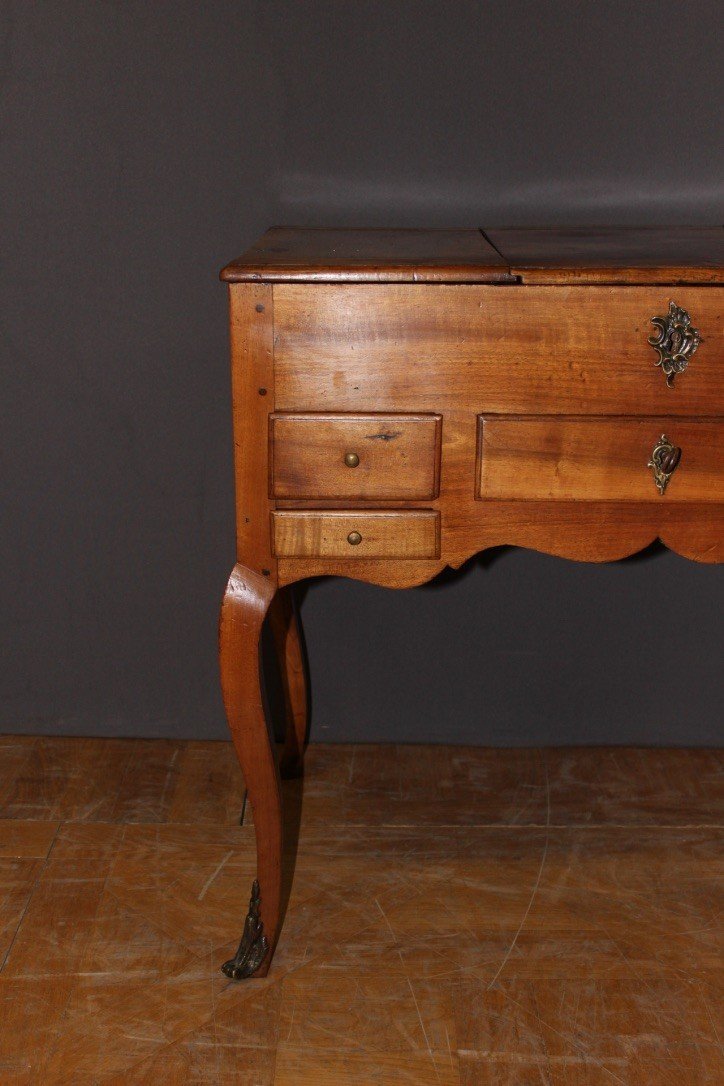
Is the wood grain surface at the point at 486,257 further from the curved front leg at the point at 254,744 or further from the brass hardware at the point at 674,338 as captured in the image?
the curved front leg at the point at 254,744

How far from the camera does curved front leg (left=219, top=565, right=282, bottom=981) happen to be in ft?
4.92

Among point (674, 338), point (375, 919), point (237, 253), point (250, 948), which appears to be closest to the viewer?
point (674, 338)

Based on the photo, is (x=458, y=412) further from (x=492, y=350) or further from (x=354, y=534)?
(x=354, y=534)

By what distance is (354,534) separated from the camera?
1465 mm

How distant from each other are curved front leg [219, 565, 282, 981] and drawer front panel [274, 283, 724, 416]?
27cm

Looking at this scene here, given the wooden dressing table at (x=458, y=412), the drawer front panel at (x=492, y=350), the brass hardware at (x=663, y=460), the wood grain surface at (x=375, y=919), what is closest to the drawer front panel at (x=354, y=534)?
the wooden dressing table at (x=458, y=412)

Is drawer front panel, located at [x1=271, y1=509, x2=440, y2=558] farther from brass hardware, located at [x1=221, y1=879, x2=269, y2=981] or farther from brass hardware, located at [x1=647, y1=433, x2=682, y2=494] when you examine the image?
brass hardware, located at [x1=221, y1=879, x2=269, y2=981]

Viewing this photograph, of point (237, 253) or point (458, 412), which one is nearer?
point (458, 412)

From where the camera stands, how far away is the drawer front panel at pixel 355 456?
1425 millimetres

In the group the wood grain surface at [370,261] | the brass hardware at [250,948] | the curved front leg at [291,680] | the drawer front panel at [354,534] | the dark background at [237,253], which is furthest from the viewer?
the curved front leg at [291,680]

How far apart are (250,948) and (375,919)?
0.22 metres

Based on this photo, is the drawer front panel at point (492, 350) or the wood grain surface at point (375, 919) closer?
the drawer front panel at point (492, 350)

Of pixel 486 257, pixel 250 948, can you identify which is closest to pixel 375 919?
pixel 250 948

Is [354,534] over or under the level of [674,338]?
under
